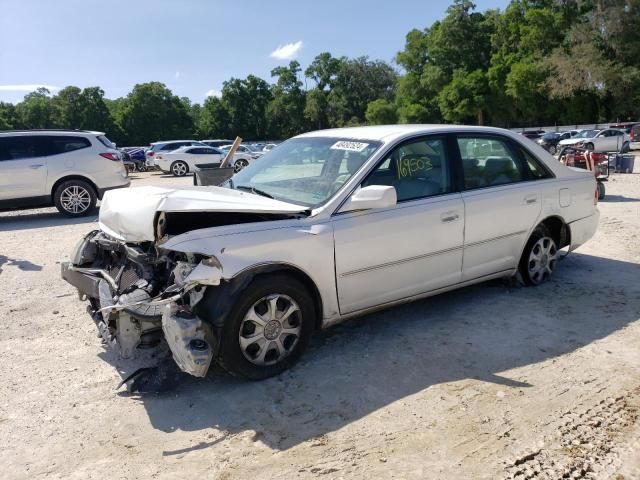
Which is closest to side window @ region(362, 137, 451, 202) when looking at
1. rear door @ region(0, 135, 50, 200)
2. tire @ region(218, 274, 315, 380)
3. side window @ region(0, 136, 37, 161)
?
tire @ region(218, 274, 315, 380)

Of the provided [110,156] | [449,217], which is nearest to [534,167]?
[449,217]

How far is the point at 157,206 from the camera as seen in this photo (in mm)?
3650

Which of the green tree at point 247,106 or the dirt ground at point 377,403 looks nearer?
the dirt ground at point 377,403

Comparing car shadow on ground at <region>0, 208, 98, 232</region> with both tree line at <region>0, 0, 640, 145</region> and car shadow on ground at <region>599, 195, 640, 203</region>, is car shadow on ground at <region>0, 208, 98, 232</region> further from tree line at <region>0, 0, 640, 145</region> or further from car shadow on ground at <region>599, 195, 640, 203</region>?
tree line at <region>0, 0, 640, 145</region>

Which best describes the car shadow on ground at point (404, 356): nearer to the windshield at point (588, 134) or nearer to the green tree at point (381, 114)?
the windshield at point (588, 134)

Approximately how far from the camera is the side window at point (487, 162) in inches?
188

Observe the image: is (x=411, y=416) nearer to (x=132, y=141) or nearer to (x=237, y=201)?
(x=237, y=201)

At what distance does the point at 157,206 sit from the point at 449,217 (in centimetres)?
231

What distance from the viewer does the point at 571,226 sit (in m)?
5.56

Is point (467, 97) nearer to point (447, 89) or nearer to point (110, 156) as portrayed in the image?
point (447, 89)

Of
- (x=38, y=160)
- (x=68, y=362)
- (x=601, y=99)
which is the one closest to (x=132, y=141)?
(x=601, y=99)

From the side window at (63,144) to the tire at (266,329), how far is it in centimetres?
920

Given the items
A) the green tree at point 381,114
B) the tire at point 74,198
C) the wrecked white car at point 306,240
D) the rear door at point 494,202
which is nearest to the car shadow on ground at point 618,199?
the wrecked white car at point 306,240

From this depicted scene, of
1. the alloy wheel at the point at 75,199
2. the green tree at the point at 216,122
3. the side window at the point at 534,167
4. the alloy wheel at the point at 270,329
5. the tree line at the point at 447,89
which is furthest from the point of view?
the green tree at the point at 216,122
